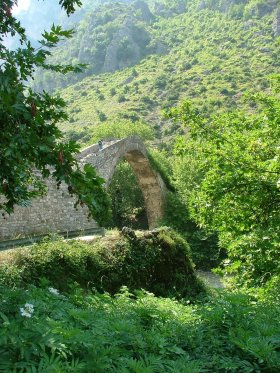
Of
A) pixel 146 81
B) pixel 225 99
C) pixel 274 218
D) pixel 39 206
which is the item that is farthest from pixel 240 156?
Answer: pixel 146 81

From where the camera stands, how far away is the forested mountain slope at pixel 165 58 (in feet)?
204

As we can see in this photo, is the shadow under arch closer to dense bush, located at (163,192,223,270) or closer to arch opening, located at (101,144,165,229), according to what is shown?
arch opening, located at (101,144,165,229)

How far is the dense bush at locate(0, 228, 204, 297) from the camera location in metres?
8.12

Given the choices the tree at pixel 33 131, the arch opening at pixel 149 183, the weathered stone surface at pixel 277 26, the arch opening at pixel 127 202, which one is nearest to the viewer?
the tree at pixel 33 131

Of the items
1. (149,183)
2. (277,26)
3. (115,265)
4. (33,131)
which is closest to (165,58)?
(277,26)

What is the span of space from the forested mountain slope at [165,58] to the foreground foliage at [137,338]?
45944 mm

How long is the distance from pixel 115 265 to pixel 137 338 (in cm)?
679

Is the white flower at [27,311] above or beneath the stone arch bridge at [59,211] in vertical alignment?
beneath

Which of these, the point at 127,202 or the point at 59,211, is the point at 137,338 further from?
the point at 127,202

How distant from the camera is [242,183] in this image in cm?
678

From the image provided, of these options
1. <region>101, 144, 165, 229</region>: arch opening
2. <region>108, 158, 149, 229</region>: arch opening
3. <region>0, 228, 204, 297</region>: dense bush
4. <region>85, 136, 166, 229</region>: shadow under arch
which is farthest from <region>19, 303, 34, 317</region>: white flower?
<region>108, 158, 149, 229</region>: arch opening

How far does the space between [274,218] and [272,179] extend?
0.59 meters

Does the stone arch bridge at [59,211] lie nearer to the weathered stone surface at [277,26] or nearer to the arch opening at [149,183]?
the arch opening at [149,183]

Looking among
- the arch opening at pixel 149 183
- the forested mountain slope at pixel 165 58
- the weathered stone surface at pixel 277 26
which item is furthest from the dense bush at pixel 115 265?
the weathered stone surface at pixel 277 26
